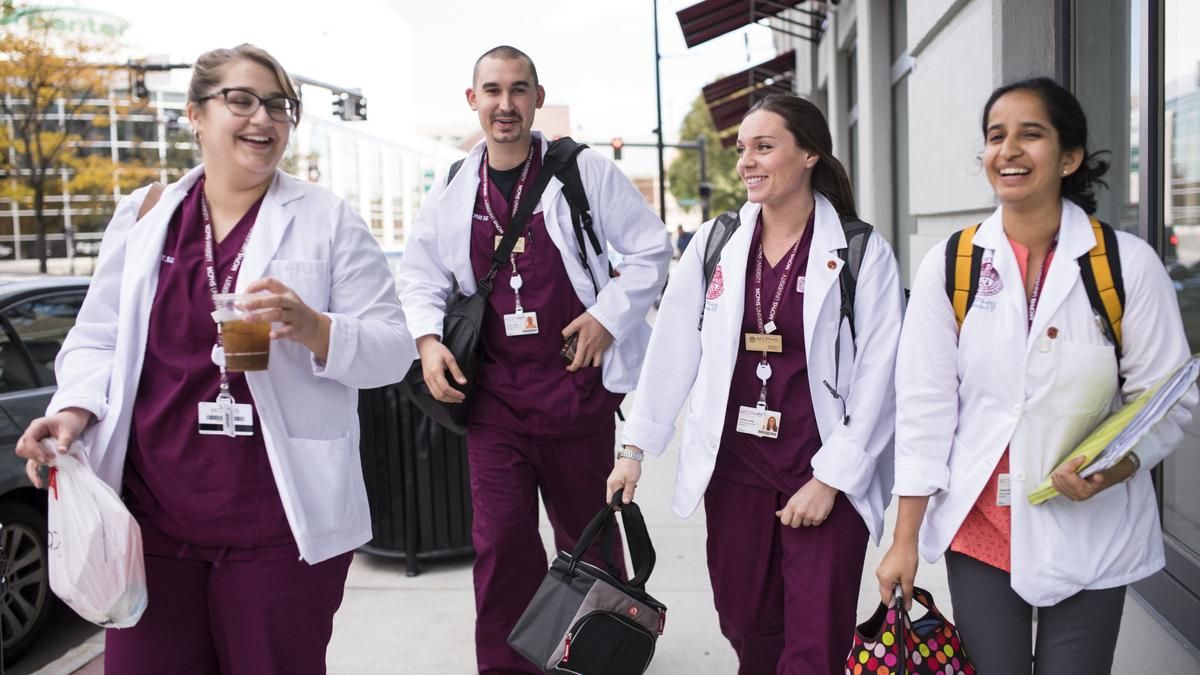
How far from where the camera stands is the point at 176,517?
2428mm

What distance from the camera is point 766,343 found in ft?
9.50

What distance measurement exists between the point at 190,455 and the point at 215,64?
89cm

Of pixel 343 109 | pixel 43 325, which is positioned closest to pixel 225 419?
pixel 43 325

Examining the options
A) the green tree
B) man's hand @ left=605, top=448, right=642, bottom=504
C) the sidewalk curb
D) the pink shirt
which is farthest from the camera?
the green tree

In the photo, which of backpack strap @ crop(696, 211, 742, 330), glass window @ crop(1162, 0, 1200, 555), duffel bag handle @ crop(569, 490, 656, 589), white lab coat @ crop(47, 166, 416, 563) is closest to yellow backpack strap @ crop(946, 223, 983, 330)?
backpack strap @ crop(696, 211, 742, 330)

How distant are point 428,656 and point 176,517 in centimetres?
214

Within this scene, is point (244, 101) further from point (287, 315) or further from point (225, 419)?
point (225, 419)

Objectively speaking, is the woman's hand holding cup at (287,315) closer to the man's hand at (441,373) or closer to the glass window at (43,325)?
the man's hand at (441,373)

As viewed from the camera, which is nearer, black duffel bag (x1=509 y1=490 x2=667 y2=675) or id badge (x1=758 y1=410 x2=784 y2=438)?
black duffel bag (x1=509 y1=490 x2=667 y2=675)

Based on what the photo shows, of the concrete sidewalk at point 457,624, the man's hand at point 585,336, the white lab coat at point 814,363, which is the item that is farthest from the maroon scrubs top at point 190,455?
the concrete sidewalk at point 457,624

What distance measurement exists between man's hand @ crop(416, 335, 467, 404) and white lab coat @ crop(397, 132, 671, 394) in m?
0.09

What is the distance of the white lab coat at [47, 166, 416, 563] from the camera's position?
7.95 ft

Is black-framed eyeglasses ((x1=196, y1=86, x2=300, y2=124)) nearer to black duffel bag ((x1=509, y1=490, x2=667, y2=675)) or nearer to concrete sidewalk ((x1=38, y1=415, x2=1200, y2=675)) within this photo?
black duffel bag ((x1=509, y1=490, x2=667, y2=675))

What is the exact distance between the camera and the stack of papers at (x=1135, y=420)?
79.4 inches
